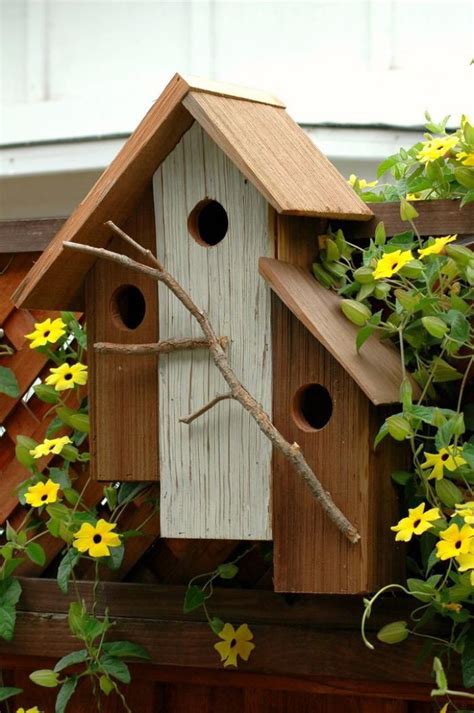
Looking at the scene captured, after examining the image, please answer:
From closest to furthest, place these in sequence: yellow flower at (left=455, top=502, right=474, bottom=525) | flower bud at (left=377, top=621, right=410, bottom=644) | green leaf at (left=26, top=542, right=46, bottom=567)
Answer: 1. yellow flower at (left=455, top=502, right=474, bottom=525)
2. flower bud at (left=377, top=621, right=410, bottom=644)
3. green leaf at (left=26, top=542, right=46, bottom=567)

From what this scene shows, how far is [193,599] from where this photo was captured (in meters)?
2.19

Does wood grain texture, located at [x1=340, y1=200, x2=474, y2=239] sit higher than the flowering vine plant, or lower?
higher

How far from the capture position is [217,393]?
196cm

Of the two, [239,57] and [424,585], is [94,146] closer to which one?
[239,57]

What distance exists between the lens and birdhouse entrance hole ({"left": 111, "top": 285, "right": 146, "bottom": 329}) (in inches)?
82.6

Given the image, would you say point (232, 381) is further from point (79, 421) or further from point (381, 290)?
point (79, 421)

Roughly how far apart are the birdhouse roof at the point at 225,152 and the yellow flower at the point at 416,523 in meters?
0.43

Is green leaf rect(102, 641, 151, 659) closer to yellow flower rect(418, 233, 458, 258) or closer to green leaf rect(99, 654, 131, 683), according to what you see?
green leaf rect(99, 654, 131, 683)

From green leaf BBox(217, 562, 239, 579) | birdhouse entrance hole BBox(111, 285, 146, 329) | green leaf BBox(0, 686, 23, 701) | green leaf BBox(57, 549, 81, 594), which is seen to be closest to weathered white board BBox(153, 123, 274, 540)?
birdhouse entrance hole BBox(111, 285, 146, 329)

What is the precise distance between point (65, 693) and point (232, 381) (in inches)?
26.2

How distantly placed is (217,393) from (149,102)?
208 cm

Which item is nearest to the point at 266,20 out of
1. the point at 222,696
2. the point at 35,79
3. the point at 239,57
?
the point at 239,57

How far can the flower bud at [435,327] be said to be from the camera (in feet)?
6.00

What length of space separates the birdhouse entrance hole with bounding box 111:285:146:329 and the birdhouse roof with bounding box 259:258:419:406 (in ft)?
0.96
